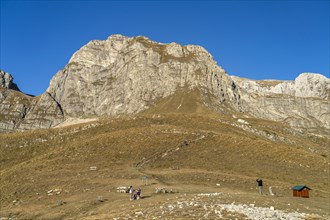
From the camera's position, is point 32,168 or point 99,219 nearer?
point 99,219

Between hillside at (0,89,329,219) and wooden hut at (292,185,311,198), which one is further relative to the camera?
wooden hut at (292,185,311,198)

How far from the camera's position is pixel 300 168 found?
69.0m

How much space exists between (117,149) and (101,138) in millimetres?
8301

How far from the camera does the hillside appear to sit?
3553 centimetres

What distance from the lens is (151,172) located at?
6350 centimetres

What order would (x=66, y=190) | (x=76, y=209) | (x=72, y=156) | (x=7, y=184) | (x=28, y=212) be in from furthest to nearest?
(x=72, y=156) → (x=7, y=184) → (x=66, y=190) → (x=28, y=212) → (x=76, y=209)

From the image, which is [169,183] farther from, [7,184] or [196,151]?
[7,184]

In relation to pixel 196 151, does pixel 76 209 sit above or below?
below

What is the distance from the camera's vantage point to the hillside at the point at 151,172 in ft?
117

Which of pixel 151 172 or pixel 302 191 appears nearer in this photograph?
pixel 302 191

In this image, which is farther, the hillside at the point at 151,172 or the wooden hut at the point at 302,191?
the wooden hut at the point at 302,191

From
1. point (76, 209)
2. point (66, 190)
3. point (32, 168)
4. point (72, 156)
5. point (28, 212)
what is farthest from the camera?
point (72, 156)

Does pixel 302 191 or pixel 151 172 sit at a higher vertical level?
pixel 151 172

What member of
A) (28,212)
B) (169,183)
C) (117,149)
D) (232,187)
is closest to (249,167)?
(232,187)
